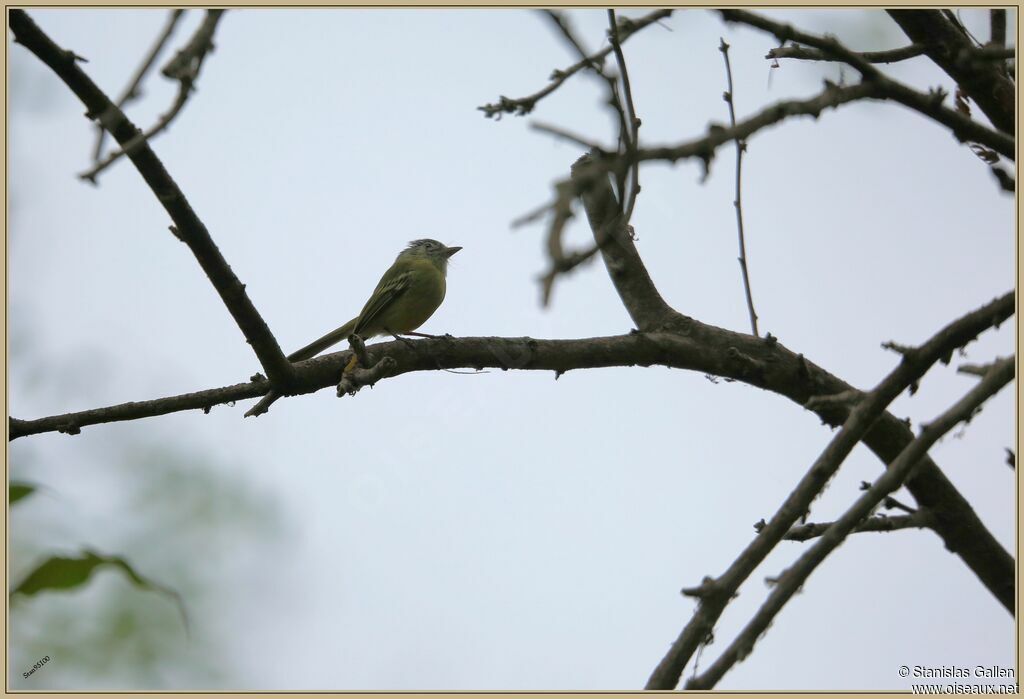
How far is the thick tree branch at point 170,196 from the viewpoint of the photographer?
2791 millimetres

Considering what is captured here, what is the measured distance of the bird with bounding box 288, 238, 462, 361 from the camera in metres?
7.45

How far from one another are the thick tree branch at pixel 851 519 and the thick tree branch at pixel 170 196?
→ 1892 millimetres

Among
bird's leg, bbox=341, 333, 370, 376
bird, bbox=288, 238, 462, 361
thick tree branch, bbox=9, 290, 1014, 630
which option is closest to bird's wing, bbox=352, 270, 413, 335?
bird, bbox=288, 238, 462, 361

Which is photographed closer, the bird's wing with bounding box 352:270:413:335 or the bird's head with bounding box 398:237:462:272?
the bird's wing with bounding box 352:270:413:335

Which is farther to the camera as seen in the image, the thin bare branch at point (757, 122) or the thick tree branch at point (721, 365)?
the thick tree branch at point (721, 365)

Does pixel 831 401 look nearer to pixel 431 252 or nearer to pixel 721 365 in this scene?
pixel 721 365

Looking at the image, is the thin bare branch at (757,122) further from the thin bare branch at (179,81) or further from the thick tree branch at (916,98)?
the thin bare branch at (179,81)

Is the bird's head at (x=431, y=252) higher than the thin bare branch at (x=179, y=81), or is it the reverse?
the bird's head at (x=431, y=252)

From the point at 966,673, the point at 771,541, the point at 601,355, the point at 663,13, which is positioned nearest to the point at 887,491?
the point at 771,541

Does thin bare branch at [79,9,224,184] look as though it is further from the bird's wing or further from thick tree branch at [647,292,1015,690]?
the bird's wing

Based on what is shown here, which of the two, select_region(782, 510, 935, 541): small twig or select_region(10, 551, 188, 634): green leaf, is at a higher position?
select_region(782, 510, 935, 541): small twig

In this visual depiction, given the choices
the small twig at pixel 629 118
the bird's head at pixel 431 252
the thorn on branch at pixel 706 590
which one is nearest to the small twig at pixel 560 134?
the small twig at pixel 629 118

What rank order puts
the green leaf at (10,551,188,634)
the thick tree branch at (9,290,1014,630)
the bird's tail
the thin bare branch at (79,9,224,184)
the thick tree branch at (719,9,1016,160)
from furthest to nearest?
the bird's tail, the thick tree branch at (9,290,1014,630), the thick tree branch at (719,9,1016,160), the thin bare branch at (79,9,224,184), the green leaf at (10,551,188,634)

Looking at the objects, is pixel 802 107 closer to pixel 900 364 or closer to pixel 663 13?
pixel 900 364
